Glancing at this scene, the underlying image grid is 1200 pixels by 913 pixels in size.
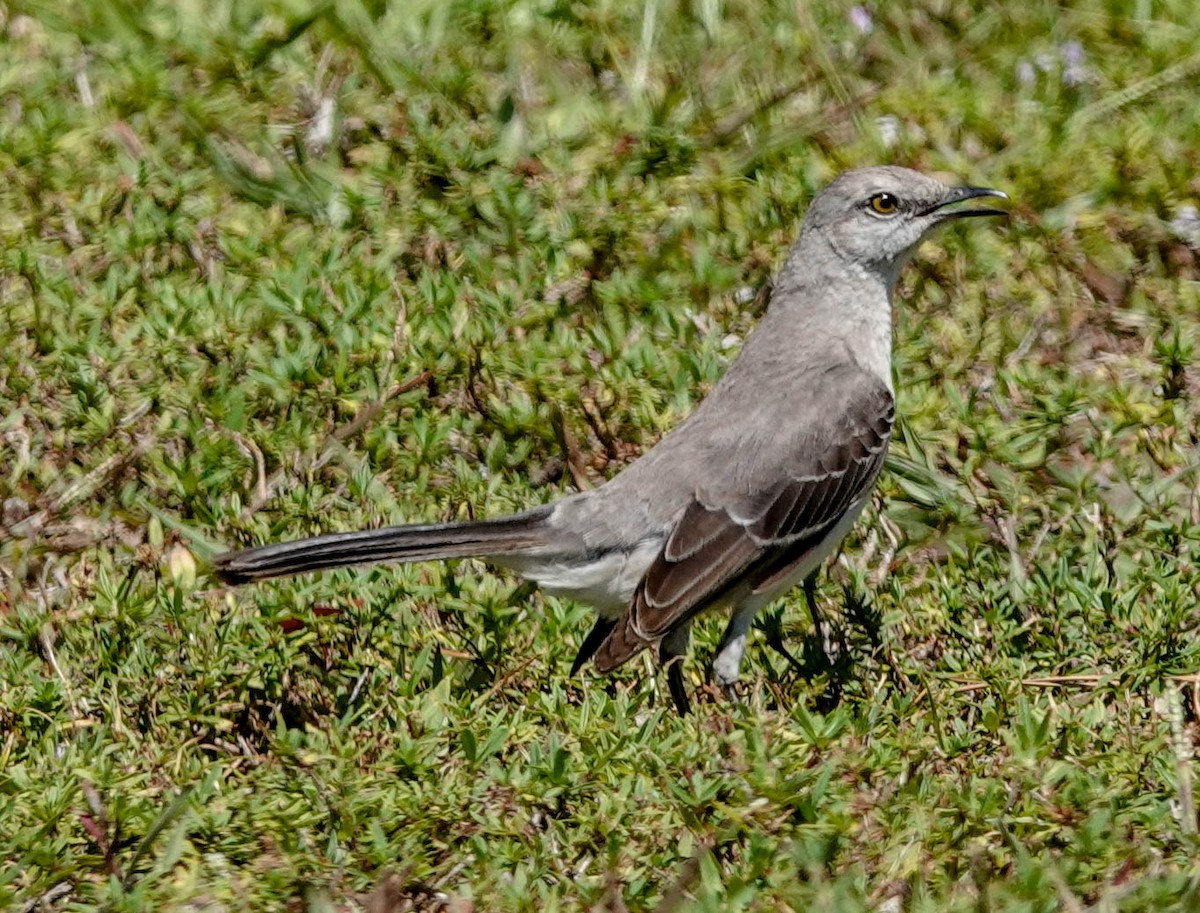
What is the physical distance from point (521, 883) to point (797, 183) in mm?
4516

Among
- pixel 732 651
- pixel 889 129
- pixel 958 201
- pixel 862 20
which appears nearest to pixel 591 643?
pixel 732 651

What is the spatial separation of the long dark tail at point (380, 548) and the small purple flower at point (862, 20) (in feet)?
14.5

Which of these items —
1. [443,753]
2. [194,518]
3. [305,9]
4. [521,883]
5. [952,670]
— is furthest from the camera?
[305,9]

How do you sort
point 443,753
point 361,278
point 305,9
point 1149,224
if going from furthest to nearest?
point 305,9 < point 1149,224 < point 361,278 < point 443,753

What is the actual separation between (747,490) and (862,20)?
13.3 ft

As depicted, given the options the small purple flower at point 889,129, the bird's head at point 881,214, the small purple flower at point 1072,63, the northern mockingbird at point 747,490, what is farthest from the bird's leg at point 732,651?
the small purple flower at point 1072,63

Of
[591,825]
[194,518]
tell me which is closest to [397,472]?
[194,518]

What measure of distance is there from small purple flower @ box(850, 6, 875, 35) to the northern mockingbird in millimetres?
2724

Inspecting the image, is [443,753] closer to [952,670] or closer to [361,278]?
Result: [952,670]

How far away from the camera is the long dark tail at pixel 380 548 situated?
6.02 metres

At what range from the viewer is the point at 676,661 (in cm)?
645

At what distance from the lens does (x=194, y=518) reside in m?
7.19

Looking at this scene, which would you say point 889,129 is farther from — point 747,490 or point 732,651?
point 732,651

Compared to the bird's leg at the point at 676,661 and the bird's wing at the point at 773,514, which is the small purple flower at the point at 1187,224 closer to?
the bird's wing at the point at 773,514
